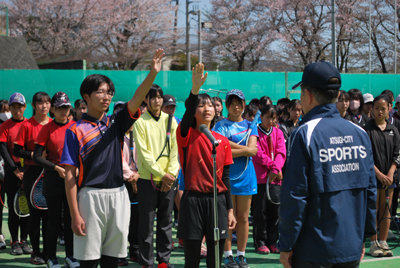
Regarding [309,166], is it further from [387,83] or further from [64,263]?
[387,83]

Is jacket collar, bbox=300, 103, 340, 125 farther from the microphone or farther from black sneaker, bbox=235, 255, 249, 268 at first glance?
black sneaker, bbox=235, 255, 249, 268

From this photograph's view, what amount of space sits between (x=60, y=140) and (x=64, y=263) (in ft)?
5.13

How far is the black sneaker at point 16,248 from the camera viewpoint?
606cm

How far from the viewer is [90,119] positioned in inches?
146

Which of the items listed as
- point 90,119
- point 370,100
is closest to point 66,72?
point 370,100

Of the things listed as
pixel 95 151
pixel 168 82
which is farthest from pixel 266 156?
pixel 168 82

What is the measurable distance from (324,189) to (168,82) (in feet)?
46.7

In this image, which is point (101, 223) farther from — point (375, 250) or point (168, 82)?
point (168, 82)

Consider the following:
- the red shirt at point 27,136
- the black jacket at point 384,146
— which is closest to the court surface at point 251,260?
the black jacket at point 384,146

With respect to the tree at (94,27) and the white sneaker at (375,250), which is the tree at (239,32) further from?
the white sneaker at (375,250)

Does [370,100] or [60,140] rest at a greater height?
[370,100]

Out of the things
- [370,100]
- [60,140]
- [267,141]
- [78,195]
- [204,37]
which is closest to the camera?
[78,195]

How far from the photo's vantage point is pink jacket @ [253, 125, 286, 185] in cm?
629

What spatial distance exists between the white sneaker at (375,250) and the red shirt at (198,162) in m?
2.84
